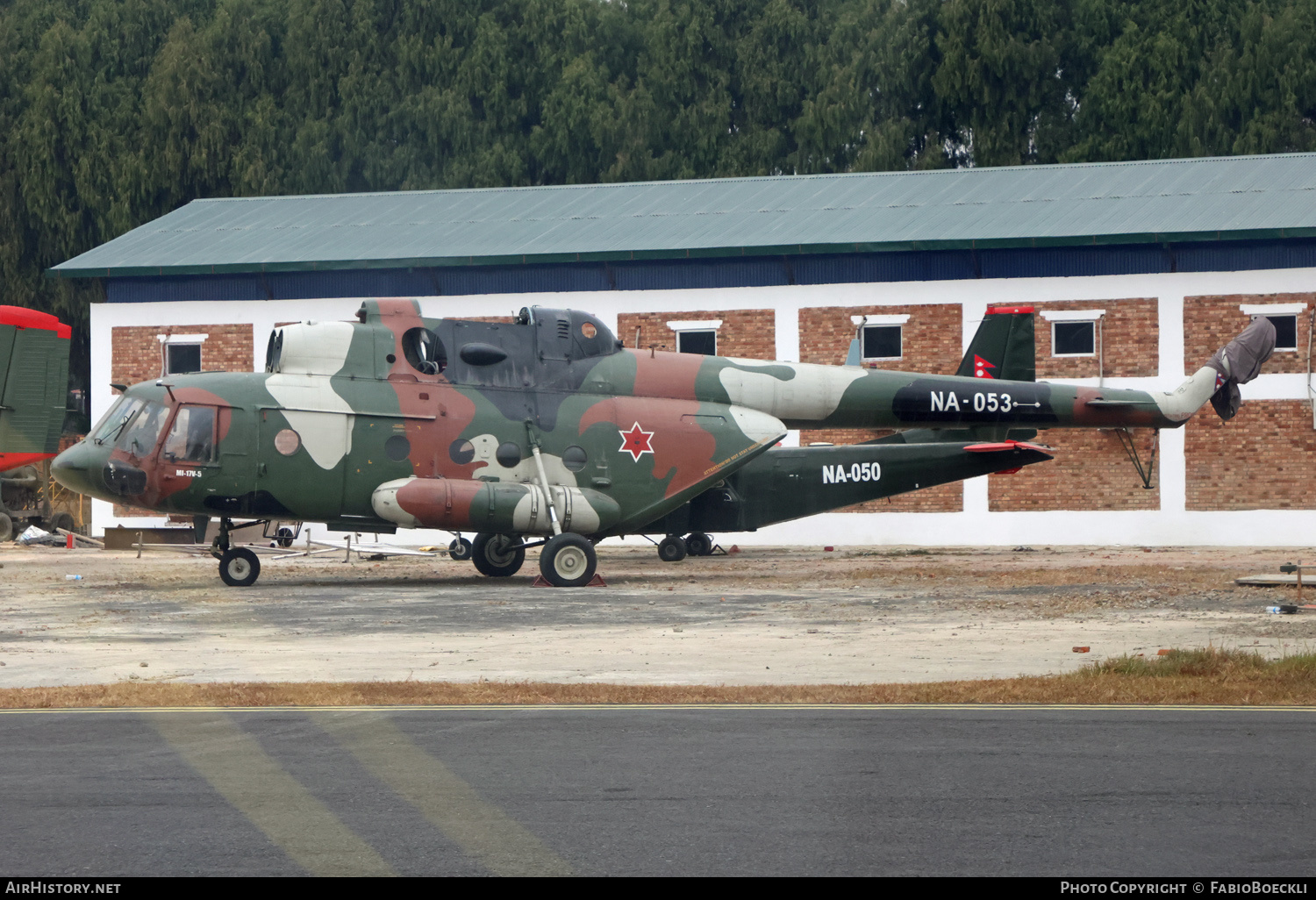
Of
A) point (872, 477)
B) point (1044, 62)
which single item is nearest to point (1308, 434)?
point (872, 477)

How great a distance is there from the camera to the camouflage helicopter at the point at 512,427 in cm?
2312

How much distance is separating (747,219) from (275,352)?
708 inches

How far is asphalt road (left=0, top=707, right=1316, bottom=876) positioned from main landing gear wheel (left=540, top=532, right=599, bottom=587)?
1133 cm

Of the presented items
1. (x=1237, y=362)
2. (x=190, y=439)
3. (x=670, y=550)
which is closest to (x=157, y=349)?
(x=670, y=550)

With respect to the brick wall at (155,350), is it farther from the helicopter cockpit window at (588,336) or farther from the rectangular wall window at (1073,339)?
the rectangular wall window at (1073,339)

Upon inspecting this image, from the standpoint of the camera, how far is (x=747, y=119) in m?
62.4

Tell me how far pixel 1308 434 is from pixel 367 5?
40.3 metres

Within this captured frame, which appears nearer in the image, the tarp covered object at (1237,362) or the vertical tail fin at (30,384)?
the tarp covered object at (1237,362)

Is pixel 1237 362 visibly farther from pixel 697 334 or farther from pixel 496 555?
pixel 697 334

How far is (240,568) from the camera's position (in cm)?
2383

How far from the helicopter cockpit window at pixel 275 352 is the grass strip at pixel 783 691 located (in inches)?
444

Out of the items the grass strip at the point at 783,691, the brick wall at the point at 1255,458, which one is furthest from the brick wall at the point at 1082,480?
the grass strip at the point at 783,691

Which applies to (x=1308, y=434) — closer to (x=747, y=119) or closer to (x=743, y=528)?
(x=743, y=528)

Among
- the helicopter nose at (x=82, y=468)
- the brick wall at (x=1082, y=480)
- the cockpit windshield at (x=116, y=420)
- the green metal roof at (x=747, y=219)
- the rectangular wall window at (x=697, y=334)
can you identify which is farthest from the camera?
the rectangular wall window at (x=697, y=334)
